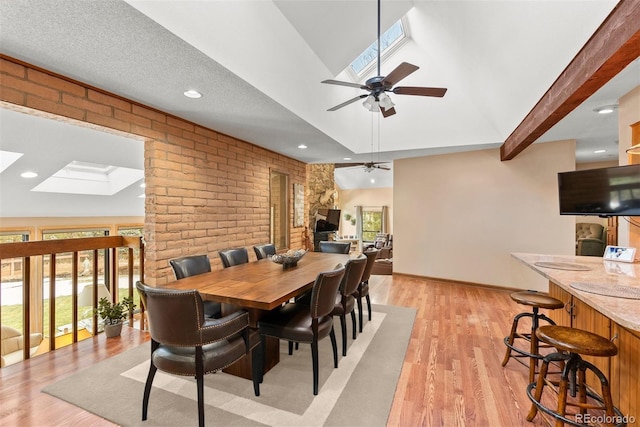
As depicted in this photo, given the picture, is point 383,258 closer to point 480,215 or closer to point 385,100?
point 480,215

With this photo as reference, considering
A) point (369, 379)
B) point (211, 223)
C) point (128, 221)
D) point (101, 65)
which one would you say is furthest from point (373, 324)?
point (128, 221)

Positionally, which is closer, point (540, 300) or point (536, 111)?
point (540, 300)

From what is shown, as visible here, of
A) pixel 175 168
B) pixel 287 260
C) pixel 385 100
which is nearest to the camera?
pixel 385 100

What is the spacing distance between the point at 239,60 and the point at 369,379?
9.22 ft

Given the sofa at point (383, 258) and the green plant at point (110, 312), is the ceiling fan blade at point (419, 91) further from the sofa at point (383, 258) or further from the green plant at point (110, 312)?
the green plant at point (110, 312)

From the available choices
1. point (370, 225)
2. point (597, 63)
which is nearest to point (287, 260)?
point (597, 63)

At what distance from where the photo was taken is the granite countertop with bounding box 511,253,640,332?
4.17ft

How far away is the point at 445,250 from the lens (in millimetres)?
5512

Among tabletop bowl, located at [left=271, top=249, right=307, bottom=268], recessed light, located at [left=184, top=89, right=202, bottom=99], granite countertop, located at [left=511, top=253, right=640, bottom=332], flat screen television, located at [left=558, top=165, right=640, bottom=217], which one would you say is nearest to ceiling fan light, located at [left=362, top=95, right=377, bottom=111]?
recessed light, located at [left=184, top=89, right=202, bottom=99]

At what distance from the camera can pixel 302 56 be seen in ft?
10.1

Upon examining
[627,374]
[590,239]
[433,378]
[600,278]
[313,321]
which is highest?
[600,278]

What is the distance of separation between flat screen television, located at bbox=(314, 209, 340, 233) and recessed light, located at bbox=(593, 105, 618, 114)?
535cm

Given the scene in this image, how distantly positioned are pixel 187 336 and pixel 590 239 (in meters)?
8.06

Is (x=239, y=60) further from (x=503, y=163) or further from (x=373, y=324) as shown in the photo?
(x=503, y=163)
